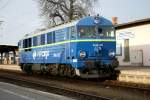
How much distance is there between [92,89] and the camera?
18.6 m

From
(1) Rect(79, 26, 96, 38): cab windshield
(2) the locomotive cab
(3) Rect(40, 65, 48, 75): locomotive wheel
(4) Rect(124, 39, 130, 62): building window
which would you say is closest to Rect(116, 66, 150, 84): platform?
(2) the locomotive cab

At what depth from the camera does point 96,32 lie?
73.4 ft

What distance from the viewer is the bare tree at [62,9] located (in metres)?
51.1

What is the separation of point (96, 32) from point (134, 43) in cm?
1203

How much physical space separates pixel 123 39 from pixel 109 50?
13349 mm

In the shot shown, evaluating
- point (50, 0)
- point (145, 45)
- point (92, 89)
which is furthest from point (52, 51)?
point (50, 0)

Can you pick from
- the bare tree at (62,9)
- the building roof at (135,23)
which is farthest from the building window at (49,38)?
the bare tree at (62,9)

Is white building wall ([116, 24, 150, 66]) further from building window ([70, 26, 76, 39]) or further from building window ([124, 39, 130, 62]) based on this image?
building window ([70, 26, 76, 39])

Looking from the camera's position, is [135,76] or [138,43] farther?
Answer: [138,43]

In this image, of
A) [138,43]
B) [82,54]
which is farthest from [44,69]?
[138,43]

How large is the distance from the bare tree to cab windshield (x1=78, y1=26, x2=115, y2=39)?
2795 centimetres

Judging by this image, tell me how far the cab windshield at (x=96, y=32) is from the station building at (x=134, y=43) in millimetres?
8609

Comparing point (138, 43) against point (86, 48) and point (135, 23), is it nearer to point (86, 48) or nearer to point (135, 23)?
point (135, 23)

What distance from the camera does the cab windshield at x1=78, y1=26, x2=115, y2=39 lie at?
72.6ft
